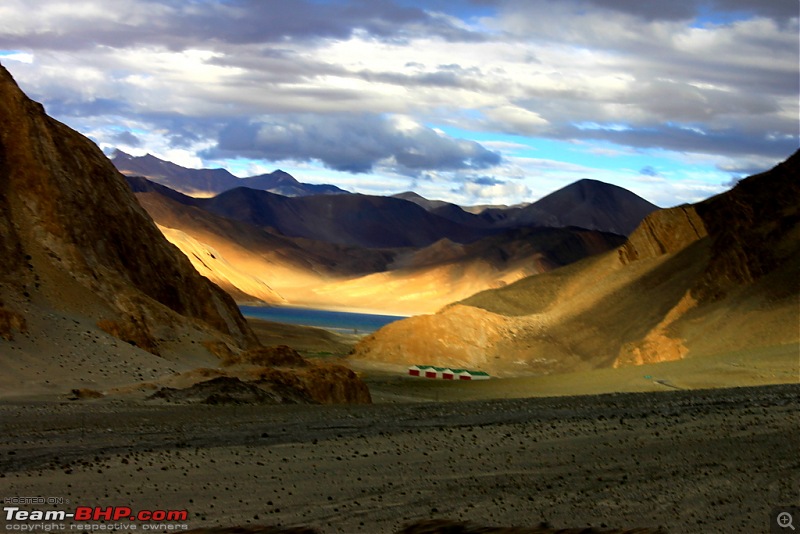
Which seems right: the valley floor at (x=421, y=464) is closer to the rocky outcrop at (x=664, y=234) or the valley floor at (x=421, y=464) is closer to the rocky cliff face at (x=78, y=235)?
the rocky cliff face at (x=78, y=235)

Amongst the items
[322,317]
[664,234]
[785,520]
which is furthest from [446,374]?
[322,317]

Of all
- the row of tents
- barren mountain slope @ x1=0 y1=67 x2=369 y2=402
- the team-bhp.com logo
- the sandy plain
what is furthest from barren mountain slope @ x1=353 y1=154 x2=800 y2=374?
the team-bhp.com logo

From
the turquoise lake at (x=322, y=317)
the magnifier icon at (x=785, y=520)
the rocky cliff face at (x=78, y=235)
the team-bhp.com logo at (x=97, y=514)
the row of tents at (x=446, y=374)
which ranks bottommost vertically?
the turquoise lake at (x=322, y=317)

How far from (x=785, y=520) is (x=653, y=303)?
57098mm

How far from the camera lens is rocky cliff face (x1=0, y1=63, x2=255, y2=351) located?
31.2m

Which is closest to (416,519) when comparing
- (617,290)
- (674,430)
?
(674,430)

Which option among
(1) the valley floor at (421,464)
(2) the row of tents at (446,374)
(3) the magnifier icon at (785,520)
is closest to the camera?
(3) the magnifier icon at (785,520)

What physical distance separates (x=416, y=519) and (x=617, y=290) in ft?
214

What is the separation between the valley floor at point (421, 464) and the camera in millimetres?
12516

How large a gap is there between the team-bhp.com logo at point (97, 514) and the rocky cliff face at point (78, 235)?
17375mm

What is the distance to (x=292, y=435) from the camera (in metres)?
18.1

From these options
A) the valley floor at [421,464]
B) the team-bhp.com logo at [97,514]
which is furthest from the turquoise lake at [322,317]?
the team-bhp.com logo at [97,514]

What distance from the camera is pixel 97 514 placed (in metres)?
11.8

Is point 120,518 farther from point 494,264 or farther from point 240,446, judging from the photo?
point 494,264
